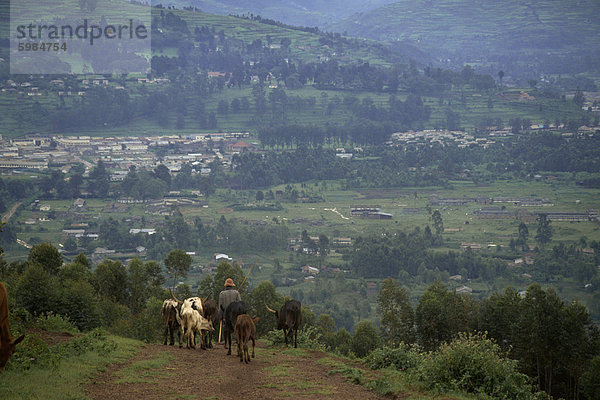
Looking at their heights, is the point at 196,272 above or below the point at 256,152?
below

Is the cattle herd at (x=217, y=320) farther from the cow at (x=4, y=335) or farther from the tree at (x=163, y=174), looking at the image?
the tree at (x=163, y=174)

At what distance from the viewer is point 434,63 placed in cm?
18362

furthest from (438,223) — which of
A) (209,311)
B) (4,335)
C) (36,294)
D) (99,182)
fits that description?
(4,335)

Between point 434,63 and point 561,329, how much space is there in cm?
16666

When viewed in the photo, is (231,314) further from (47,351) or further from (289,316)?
(47,351)

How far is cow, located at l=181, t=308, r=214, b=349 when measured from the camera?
12.0m

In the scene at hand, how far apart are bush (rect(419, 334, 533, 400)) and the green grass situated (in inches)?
169

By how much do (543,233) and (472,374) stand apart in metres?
55.8

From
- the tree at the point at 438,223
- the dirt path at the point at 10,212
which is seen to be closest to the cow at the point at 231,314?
the tree at the point at 438,223

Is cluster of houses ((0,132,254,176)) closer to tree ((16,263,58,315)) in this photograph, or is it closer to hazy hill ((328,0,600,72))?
tree ((16,263,58,315))

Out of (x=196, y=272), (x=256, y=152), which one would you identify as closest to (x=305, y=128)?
(x=256, y=152)

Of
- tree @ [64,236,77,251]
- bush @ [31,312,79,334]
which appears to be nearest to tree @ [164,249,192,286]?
bush @ [31,312,79,334]

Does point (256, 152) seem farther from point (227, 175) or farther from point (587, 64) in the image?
point (587, 64)

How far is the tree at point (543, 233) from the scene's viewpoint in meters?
60.8
